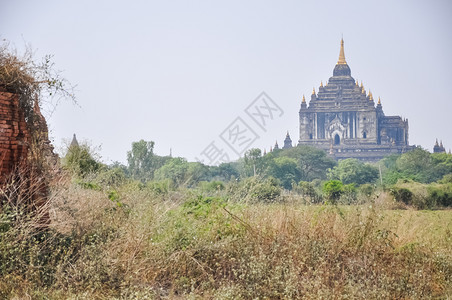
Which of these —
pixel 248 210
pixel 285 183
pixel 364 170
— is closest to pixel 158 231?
pixel 248 210

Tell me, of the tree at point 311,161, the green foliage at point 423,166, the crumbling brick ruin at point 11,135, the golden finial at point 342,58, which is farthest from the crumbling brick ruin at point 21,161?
the golden finial at point 342,58

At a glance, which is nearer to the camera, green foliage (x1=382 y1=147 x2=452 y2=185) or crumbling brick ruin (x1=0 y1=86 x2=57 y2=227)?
crumbling brick ruin (x1=0 y1=86 x2=57 y2=227)

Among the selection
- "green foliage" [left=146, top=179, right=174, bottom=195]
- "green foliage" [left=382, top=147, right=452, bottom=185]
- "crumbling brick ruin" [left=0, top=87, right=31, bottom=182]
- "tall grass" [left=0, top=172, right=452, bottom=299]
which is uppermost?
"green foliage" [left=382, top=147, right=452, bottom=185]

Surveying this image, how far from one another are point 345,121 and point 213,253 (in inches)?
3648

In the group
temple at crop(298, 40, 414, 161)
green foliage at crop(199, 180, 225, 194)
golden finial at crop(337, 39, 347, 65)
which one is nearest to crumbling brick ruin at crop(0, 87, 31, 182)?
green foliage at crop(199, 180, 225, 194)

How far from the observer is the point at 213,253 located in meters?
7.09

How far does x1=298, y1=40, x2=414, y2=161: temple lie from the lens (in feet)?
316

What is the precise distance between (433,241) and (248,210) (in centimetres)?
235

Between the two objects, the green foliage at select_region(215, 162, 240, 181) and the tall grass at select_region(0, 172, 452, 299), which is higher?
the green foliage at select_region(215, 162, 240, 181)

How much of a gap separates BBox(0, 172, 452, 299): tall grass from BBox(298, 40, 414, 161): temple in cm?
8882

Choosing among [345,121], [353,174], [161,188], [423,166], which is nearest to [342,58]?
[345,121]

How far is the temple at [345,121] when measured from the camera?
316 ft

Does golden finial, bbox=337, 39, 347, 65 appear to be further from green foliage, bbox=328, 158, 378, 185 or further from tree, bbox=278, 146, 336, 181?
green foliage, bbox=328, 158, 378, 185

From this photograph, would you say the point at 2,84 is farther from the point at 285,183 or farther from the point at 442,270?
the point at 285,183
